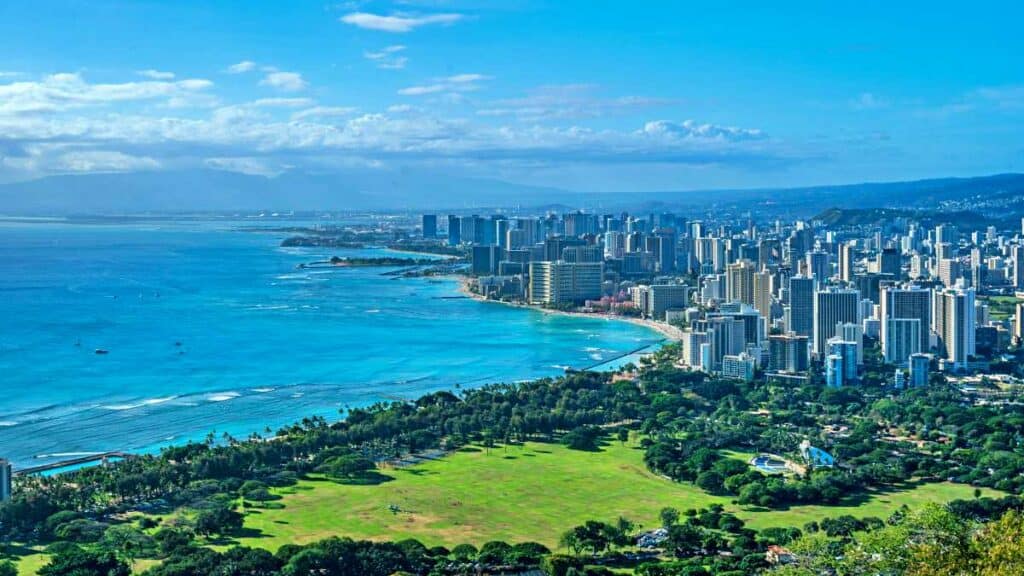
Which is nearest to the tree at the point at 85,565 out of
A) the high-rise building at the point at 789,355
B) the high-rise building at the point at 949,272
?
the high-rise building at the point at 789,355

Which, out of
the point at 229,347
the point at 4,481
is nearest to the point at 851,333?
the point at 229,347

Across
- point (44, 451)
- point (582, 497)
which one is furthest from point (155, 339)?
point (582, 497)

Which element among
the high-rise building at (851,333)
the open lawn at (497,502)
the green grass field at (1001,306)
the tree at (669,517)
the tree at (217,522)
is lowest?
the open lawn at (497,502)

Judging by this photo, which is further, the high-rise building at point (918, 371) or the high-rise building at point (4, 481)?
the high-rise building at point (918, 371)

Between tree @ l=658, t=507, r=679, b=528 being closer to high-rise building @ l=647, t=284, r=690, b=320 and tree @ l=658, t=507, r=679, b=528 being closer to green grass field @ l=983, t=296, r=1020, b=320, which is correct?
green grass field @ l=983, t=296, r=1020, b=320

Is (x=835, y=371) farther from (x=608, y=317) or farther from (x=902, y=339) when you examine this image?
(x=608, y=317)

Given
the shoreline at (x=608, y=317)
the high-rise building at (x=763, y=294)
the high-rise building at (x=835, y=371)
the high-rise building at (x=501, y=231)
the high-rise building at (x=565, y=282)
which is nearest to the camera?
the high-rise building at (x=835, y=371)

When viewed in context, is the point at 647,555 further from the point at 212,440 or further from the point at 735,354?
the point at 735,354

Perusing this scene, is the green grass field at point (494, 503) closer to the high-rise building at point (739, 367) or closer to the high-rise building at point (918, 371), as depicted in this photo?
the high-rise building at point (739, 367)
